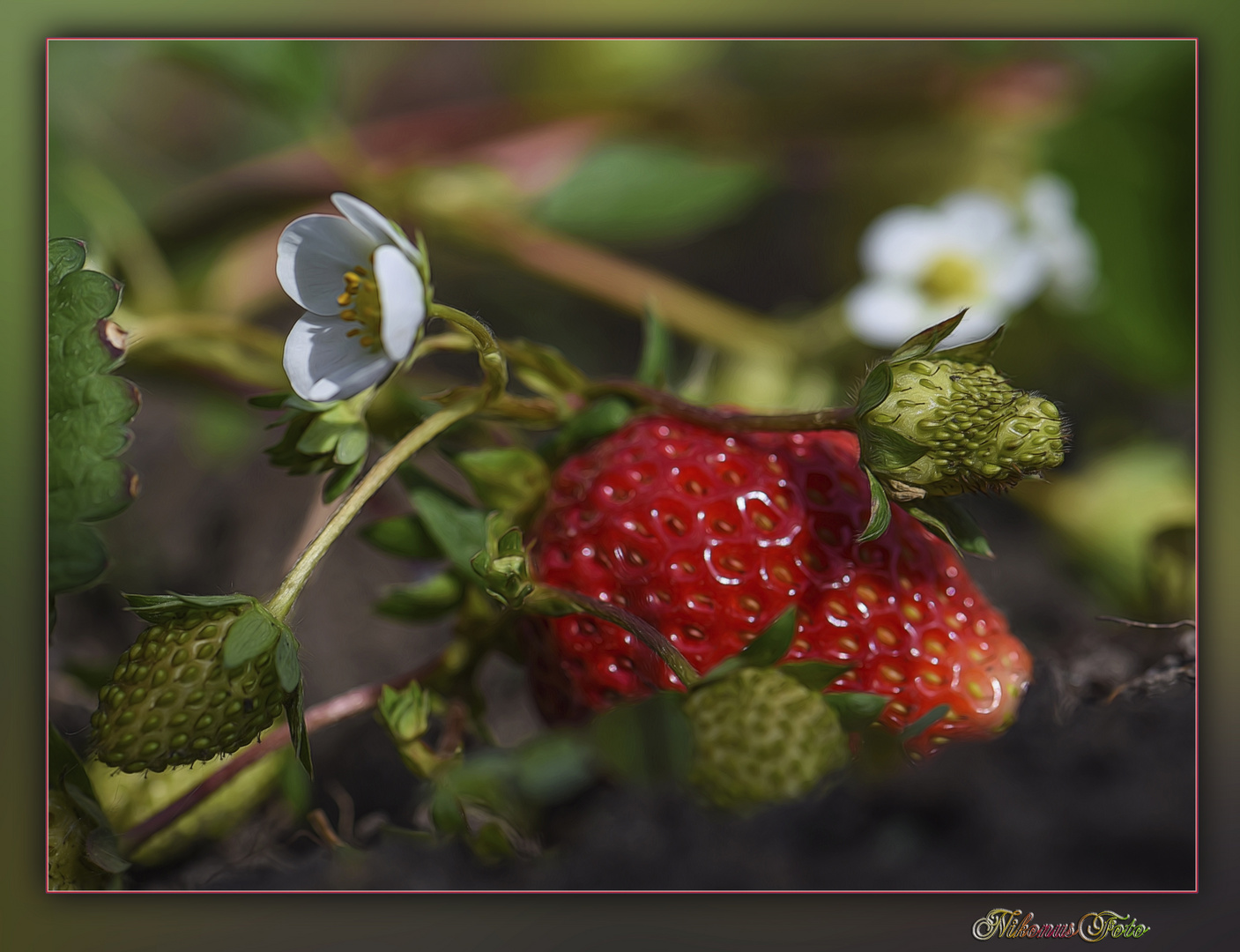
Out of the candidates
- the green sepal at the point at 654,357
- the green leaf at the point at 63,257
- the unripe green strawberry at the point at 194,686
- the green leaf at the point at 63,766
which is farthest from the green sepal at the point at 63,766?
the green sepal at the point at 654,357

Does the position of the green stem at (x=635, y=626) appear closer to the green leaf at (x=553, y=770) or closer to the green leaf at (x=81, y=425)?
the green leaf at (x=553, y=770)

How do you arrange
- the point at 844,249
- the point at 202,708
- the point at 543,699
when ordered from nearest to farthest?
the point at 202,708 < the point at 543,699 < the point at 844,249

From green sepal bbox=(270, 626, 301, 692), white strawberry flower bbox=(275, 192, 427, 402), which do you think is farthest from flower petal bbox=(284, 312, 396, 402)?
green sepal bbox=(270, 626, 301, 692)

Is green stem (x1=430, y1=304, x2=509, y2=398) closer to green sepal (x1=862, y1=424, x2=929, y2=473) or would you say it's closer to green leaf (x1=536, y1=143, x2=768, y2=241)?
green sepal (x1=862, y1=424, x2=929, y2=473)

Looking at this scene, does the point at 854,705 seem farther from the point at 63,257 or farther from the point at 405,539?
the point at 63,257

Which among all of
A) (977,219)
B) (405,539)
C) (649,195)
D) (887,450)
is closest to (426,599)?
(405,539)

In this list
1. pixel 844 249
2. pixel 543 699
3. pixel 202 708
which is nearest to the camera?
pixel 202 708

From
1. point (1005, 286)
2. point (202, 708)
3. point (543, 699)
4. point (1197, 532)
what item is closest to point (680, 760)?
point (543, 699)

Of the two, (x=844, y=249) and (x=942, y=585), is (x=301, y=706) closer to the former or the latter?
(x=942, y=585)
